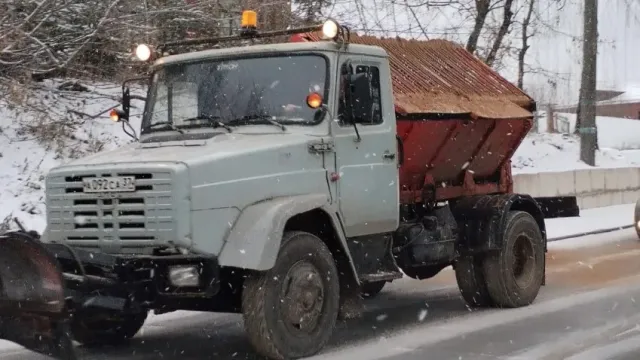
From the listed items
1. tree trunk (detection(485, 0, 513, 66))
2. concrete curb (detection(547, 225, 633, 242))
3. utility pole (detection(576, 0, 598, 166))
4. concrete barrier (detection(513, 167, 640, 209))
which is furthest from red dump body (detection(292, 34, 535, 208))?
utility pole (detection(576, 0, 598, 166))

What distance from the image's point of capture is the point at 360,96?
26.1ft

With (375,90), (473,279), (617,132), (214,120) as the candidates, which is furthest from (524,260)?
(617,132)

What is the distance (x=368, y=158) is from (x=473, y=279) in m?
2.43

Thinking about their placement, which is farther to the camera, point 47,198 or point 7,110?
point 7,110

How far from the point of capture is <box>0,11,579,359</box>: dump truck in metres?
6.60

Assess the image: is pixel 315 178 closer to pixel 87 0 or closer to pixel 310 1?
pixel 87 0

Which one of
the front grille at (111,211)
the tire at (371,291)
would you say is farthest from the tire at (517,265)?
the front grille at (111,211)

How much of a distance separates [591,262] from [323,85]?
7.40m

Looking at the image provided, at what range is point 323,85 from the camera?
309 inches

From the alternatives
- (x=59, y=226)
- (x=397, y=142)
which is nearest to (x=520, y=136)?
(x=397, y=142)

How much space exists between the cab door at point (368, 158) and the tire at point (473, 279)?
1.68 metres

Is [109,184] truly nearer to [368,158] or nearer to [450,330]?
[368,158]

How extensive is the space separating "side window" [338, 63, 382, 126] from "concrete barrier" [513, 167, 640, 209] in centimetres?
1117

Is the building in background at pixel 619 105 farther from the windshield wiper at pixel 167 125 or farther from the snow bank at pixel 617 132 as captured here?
the windshield wiper at pixel 167 125
